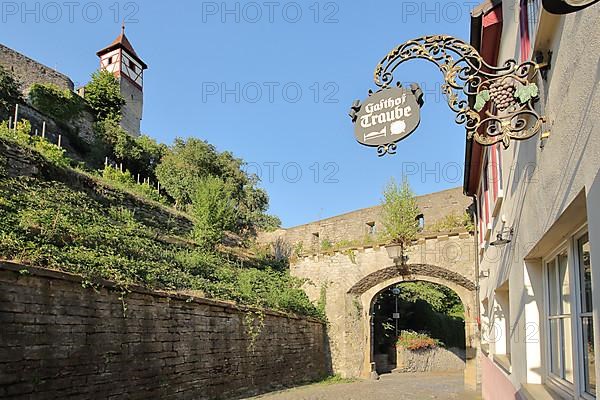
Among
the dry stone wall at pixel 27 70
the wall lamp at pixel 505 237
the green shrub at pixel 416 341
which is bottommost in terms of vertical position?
the green shrub at pixel 416 341

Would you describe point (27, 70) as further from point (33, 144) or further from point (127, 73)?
point (33, 144)

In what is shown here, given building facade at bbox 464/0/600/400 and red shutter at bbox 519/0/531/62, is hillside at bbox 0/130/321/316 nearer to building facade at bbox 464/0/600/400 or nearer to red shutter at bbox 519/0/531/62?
building facade at bbox 464/0/600/400

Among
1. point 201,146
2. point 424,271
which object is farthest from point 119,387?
point 201,146

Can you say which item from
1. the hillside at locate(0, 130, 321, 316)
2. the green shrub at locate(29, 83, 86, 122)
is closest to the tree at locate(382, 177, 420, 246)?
the hillside at locate(0, 130, 321, 316)

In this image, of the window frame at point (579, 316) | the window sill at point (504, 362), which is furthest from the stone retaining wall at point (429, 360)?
the window frame at point (579, 316)

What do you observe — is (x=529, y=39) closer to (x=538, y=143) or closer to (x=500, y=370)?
(x=538, y=143)

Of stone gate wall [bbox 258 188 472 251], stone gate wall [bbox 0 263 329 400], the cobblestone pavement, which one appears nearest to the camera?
stone gate wall [bbox 0 263 329 400]

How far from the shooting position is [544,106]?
3.43m

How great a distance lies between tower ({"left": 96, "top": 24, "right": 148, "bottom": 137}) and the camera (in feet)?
119

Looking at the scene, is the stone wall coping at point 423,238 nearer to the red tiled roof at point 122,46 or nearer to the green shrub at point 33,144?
the green shrub at point 33,144

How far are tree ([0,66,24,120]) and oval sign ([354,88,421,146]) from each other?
19722 mm

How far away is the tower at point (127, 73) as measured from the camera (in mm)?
36406

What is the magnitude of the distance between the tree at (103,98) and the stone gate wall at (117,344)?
19168 millimetres

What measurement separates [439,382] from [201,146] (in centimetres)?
1661
